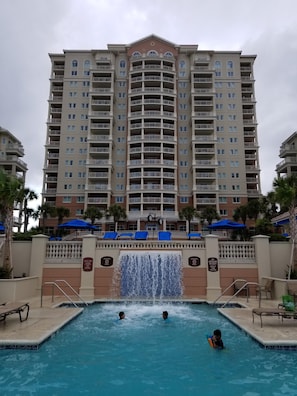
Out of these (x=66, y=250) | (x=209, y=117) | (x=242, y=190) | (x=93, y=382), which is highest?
(x=209, y=117)

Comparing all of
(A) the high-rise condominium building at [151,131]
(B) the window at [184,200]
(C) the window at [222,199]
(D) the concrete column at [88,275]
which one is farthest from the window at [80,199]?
(D) the concrete column at [88,275]

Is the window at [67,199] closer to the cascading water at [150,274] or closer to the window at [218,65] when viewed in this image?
the cascading water at [150,274]

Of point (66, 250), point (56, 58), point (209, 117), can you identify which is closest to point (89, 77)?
point (56, 58)

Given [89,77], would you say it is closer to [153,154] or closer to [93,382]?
[153,154]

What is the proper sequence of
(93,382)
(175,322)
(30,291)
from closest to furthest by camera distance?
(93,382)
(175,322)
(30,291)

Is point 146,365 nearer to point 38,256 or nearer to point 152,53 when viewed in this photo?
point 38,256

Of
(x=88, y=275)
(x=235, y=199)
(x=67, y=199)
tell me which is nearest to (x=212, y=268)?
(x=88, y=275)

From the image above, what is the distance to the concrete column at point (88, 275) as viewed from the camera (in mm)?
17453

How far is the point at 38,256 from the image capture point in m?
18.0

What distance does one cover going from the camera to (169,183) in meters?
57.7

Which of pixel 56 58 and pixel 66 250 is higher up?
pixel 56 58

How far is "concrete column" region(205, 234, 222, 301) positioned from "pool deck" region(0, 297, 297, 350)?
3392 mm

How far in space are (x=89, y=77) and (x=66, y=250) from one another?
53562 mm

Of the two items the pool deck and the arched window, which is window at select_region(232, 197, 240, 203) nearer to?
the arched window
